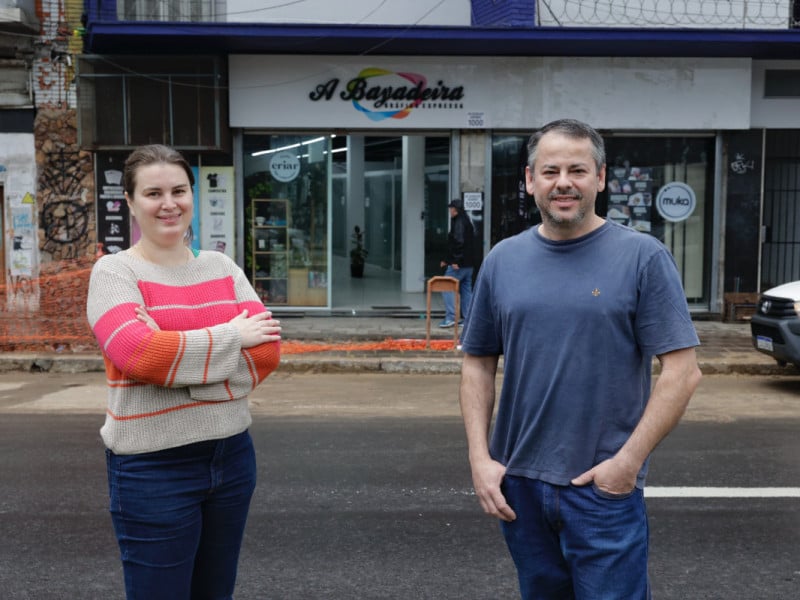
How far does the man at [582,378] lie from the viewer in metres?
2.65

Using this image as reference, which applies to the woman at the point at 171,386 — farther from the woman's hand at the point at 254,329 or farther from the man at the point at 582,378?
the man at the point at 582,378

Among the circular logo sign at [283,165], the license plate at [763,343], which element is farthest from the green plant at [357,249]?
the license plate at [763,343]

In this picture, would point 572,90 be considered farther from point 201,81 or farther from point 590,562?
point 590,562

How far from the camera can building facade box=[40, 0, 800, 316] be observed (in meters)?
15.1

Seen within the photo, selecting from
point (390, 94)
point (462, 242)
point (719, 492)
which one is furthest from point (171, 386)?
point (390, 94)

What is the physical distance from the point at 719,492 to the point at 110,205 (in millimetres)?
12064

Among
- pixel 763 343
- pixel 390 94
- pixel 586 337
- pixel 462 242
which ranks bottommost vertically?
pixel 763 343

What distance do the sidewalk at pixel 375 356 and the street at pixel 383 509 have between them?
2.33 meters

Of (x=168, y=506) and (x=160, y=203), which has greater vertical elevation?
(x=160, y=203)

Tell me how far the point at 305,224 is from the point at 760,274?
8034 mm

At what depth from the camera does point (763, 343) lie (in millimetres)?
10078

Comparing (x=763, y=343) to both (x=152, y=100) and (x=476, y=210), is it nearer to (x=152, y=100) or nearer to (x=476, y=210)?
(x=476, y=210)

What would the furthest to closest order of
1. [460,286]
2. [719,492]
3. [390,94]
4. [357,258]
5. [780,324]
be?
[357,258], [390,94], [460,286], [780,324], [719,492]

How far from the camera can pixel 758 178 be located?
15.9m
